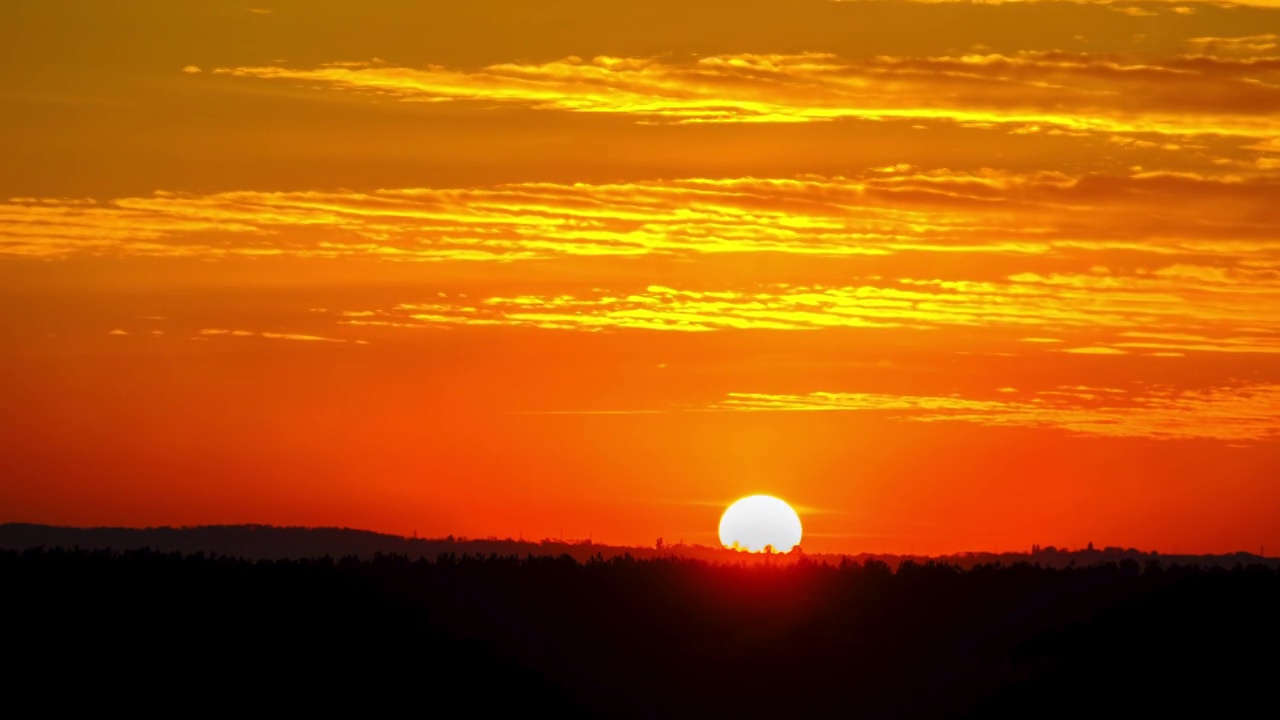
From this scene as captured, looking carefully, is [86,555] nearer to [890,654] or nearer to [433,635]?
[433,635]

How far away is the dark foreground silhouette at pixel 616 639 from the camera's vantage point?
36125 mm

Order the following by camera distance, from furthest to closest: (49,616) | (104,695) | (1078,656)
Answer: (1078,656) < (49,616) < (104,695)

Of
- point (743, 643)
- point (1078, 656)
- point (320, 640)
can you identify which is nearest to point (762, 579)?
point (743, 643)

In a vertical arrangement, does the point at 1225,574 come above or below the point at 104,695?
above

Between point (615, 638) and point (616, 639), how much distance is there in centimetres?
4

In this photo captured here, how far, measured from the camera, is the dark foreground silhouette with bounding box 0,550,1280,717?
3612 centimetres

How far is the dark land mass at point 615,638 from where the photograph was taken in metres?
36.1

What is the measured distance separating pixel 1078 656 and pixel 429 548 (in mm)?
40362

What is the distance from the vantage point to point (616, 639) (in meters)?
40.8

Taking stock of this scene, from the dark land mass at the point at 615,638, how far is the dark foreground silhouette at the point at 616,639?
6cm

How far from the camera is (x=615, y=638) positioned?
134 ft

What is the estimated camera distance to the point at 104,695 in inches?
1353

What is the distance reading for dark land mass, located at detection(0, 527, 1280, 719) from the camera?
36.1 m

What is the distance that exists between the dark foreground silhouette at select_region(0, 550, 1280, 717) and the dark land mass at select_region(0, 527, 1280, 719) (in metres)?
0.06
